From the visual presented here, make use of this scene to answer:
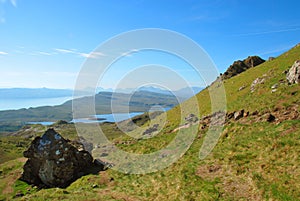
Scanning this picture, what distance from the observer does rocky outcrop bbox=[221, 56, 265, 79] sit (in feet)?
275

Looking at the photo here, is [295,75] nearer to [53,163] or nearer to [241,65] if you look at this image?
[53,163]

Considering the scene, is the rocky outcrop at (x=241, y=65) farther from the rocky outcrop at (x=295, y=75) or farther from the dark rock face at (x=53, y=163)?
the dark rock face at (x=53, y=163)

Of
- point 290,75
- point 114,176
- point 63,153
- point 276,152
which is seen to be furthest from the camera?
point 290,75

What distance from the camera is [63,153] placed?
27.3 m

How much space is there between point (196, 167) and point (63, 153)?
16789 mm

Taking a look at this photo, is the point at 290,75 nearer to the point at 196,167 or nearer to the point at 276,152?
the point at 276,152

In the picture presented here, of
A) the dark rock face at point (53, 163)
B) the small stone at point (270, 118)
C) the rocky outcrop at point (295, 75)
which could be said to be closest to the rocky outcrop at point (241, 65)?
the rocky outcrop at point (295, 75)

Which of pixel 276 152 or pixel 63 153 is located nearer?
pixel 276 152

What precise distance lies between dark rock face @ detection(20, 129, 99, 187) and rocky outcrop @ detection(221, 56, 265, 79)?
6966 cm

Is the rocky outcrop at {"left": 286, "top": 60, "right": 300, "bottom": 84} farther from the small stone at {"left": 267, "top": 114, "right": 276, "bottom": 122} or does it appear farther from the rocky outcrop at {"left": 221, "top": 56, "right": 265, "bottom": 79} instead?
the rocky outcrop at {"left": 221, "top": 56, "right": 265, "bottom": 79}

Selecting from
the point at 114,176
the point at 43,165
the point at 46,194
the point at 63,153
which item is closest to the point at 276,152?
the point at 114,176

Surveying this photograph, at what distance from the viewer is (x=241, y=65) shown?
3408 inches

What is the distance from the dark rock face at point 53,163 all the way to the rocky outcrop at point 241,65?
229 ft

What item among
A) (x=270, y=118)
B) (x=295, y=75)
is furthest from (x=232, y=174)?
(x=295, y=75)
